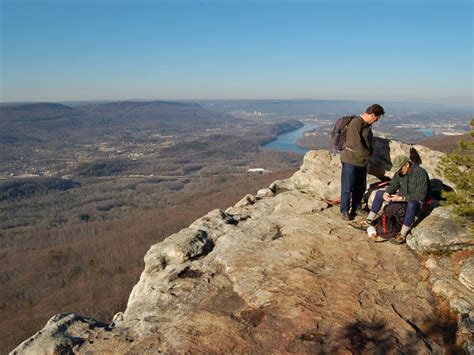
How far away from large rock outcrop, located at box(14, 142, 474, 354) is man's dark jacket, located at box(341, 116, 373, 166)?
2.12 meters

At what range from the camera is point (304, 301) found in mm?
7965

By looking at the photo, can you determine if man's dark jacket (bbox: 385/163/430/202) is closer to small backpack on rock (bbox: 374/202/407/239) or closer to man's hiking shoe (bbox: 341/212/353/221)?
small backpack on rock (bbox: 374/202/407/239)

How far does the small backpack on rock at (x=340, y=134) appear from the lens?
11.2m

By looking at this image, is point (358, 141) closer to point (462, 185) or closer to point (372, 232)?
point (372, 232)

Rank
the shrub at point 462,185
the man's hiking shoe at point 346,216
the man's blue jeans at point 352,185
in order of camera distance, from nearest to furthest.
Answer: the shrub at point 462,185 < the man's blue jeans at point 352,185 < the man's hiking shoe at point 346,216

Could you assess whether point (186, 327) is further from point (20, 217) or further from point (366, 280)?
point (20, 217)

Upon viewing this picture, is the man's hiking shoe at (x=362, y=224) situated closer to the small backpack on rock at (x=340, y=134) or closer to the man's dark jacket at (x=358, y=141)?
the man's dark jacket at (x=358, y=141)

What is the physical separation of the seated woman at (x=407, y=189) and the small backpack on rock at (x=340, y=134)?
174 cm

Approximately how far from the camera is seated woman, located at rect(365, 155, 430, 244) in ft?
32.5

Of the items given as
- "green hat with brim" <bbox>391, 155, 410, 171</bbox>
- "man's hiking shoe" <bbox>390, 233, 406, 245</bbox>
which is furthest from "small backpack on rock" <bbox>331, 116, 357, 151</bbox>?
"man's hiking shoe" <bbox>390, 233, 406, 245</bbox>

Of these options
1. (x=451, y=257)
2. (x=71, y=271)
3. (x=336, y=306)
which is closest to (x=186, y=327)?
(x=336, y=306)

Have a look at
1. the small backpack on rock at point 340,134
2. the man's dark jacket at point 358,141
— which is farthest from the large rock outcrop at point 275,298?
the small backpack on rock at point 340,134

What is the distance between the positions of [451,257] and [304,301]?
467 cm

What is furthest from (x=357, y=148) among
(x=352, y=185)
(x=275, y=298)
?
(x=275, y=298)
